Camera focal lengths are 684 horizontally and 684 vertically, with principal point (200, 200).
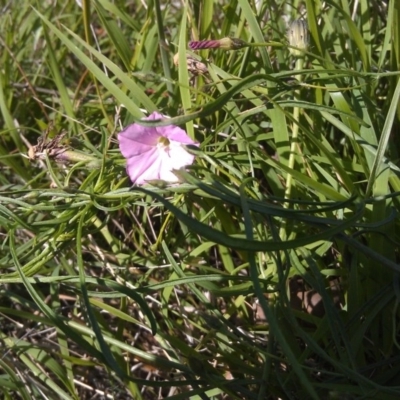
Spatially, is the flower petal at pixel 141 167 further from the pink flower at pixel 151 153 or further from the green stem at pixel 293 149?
the green stem at pixel 293 149

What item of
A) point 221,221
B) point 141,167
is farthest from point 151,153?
point 221,221

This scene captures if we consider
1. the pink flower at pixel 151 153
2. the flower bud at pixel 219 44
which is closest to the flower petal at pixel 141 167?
the pink flower at pixel 151 153

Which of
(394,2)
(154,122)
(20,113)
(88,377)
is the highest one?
(394,2)

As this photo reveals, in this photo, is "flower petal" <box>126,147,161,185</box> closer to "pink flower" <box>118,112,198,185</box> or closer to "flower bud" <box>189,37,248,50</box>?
"pink flower" <box>118,112,198,185</box>

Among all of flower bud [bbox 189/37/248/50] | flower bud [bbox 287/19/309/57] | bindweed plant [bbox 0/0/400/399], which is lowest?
bindweed plant [bbox 0/0/400/399]

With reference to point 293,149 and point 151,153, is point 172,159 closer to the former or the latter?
point 151,153

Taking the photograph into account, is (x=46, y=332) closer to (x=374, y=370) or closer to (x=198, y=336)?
(x=198, y=336)

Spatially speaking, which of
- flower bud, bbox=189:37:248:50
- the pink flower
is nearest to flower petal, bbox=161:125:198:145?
the pink flower

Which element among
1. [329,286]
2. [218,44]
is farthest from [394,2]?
[329,286]
